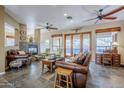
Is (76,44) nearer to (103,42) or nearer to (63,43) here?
(63,43)

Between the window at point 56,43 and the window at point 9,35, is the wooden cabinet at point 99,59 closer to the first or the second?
the window at point 56,43

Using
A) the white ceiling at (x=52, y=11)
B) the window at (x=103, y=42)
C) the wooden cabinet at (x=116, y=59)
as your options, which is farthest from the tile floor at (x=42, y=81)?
the window at (x=103, y=42)

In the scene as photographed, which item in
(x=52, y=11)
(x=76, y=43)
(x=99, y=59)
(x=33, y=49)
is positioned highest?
(x=52, y=11)

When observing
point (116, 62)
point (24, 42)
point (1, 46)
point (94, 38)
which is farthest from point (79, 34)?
point (1, 46)

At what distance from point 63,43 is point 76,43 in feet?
4.52

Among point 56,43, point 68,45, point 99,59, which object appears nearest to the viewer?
point 99,59

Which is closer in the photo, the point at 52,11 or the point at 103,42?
the point at 52,11

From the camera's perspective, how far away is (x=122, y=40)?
6.58 m

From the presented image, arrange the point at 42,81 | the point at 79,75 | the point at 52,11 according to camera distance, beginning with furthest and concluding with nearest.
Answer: the point at 52,11, the point at 42,81, the point at 79,75

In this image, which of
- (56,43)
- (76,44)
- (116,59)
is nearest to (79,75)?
(116,59)

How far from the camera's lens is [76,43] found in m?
9.31

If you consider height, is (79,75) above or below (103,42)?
below
